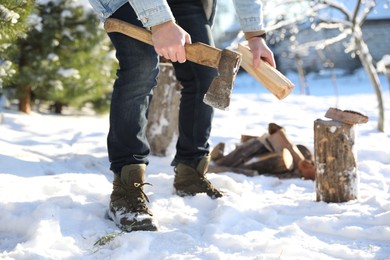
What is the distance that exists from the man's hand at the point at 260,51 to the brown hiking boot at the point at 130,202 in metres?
0.76

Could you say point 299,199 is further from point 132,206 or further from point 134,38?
point 134,38

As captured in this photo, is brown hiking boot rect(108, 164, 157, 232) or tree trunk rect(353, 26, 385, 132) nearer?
brown hiking boot rect(108, 164, 157, 232)

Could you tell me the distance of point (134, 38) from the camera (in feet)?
7.23

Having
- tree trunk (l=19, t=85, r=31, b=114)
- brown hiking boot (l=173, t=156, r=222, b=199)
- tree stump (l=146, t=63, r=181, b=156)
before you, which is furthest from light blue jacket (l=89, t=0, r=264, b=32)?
tree trunk (l=19, t=85, r=31, b=114)

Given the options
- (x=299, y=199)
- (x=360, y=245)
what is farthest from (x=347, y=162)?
(x=360, y=245)

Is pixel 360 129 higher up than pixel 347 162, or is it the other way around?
pixel 347 162

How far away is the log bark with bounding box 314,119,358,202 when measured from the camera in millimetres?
2721

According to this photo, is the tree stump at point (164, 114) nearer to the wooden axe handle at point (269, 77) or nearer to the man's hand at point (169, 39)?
the wooden axe handle at point (269, 77)

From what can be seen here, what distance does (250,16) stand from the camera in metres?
2.53

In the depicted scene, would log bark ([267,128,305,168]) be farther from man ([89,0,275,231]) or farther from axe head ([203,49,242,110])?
axe head ([203,49,242,110])

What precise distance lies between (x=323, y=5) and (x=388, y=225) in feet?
16.4

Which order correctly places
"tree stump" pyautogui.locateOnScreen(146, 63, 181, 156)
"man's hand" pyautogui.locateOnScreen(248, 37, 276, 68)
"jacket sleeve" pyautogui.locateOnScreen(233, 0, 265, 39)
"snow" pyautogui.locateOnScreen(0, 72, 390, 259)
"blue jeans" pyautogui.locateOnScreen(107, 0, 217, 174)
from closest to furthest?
"snow" pyautogui.locateOnScreen(0, 72, 390, 259) → "blue jeans" pyautogui.locateOnScreen(107, 0, 217, 174) → "man's hand" pyautogui.locateOnScreen(248, 37, 276, 68) → "jacket sleeve" pyautogui.locateOnScreen(233, 0, 265, 39) → "tree stump" pyautogui.locateOnScreen(146, 63, 181, 156)

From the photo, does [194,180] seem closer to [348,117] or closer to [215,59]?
[215,59]

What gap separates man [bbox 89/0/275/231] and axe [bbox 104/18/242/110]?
64mm
